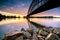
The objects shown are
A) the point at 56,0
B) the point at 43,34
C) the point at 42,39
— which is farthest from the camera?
the point at 56,0

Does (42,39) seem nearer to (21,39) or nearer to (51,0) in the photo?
(21,39)

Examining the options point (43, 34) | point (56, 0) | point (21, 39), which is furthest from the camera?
point (56, 0)

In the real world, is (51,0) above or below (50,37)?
above

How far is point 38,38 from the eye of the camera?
2.29 meters

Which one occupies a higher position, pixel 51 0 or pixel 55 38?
pixel 51 0

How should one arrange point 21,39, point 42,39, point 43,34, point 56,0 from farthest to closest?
point 56,0 → point 43,34 → point 42,39 → point 21,39

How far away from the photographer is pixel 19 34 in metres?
2.21

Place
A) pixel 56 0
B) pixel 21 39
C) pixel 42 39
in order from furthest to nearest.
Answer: pixel 56 0
pixel 42 39
pixel 21 39

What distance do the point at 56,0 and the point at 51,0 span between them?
0.19 meters

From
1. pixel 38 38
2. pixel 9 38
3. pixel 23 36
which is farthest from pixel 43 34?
pixel 9 38

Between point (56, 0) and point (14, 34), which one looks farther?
point (56, 0)

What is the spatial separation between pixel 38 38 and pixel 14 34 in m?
0.38

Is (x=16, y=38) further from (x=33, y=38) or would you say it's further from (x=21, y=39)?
(x=33, y=38)

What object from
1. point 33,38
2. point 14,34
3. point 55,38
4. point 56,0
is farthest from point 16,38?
point 56,0
